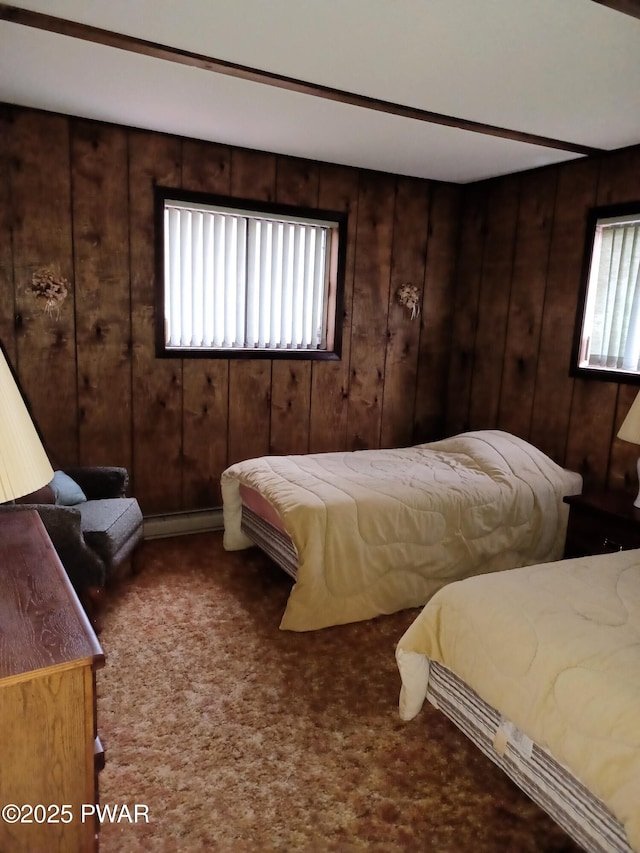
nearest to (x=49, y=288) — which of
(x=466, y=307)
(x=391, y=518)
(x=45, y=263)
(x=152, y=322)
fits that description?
(x=45, y=263)

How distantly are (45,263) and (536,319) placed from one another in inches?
115

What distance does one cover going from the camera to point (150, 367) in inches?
143

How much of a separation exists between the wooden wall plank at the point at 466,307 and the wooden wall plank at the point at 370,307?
1.93ft

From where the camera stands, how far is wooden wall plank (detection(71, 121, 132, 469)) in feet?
10.9

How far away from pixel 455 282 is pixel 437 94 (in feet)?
6.54

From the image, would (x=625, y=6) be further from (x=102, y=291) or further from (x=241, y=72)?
(x=102, y=291)

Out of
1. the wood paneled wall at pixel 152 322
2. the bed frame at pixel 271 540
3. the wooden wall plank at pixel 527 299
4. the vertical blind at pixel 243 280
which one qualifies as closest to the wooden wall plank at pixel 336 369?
the wood paneled wall at pixel 152 322

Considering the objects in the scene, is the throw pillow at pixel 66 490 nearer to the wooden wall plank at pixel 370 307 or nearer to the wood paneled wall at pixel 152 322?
the wood paneled wall at pixel 152 322

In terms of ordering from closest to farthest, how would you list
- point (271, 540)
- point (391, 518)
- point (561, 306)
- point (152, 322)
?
point (391, 518) < point (271, 540) < point (152, 322) < point (561, 306)

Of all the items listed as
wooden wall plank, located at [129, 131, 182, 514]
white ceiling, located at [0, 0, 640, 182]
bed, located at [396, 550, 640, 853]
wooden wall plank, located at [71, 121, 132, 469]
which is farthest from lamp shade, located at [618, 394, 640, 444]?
wooden wall plank, located at [71, 121, 132, 469]

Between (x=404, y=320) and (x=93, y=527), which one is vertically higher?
(x=404, y=320)

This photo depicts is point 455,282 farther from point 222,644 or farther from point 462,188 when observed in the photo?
point 222,644

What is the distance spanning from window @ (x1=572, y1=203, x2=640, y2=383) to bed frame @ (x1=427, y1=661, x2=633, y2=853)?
7.21ft

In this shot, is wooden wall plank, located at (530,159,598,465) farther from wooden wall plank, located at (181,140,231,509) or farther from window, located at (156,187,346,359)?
wooden wall plank, located at (181,140,231,509)
